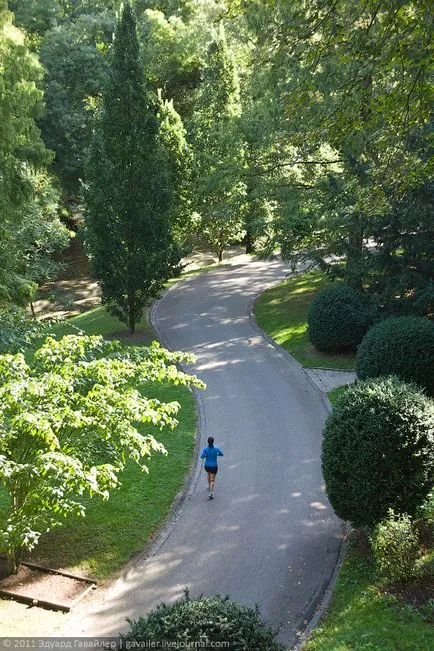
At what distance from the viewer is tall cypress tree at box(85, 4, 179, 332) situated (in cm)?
2147

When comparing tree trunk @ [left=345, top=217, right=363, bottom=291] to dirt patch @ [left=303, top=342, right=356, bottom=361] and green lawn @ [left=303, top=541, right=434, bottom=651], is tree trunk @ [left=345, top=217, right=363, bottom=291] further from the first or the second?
green lawn @ [left=303, top=541, right=434, bottom=651]

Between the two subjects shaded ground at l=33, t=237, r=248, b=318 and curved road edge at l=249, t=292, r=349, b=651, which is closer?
curved road edge at l=249, t=292, r=349, b=651

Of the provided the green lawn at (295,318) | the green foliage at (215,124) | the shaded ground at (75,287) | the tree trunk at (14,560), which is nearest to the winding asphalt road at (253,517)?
the green lawn at (295,318)

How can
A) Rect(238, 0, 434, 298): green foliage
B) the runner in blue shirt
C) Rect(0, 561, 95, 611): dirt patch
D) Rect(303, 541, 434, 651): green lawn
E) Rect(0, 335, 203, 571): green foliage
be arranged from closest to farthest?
1. Rect(303, 541, 434, 651): green lawn
2. Rect(0, 335, 203, 571): green foliage
3. Rect(0, 561, 95, 611): dirt patch
4. Rect(238, 0, 434, 298): green foliage
5. the runner in blue shirt

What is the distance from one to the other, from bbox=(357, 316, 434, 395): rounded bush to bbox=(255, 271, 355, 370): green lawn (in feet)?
12.1

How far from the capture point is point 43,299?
35.3m

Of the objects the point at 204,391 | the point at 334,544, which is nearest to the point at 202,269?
the point at 204,391

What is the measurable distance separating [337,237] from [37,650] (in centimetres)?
1763

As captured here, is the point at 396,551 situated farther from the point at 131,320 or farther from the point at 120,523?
the point at 131,320

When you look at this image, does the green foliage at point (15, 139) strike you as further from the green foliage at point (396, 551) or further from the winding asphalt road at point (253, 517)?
the green foliage at point (396, 551)

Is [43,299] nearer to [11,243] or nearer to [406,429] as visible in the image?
[11,243]

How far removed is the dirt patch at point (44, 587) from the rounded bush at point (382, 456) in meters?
4.58

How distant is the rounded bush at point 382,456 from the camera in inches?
376

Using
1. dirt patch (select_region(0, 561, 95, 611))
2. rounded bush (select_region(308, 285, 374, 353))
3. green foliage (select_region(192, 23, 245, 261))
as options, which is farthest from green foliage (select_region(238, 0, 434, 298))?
dirt patch (select_region(0, 561, 95, 611))
